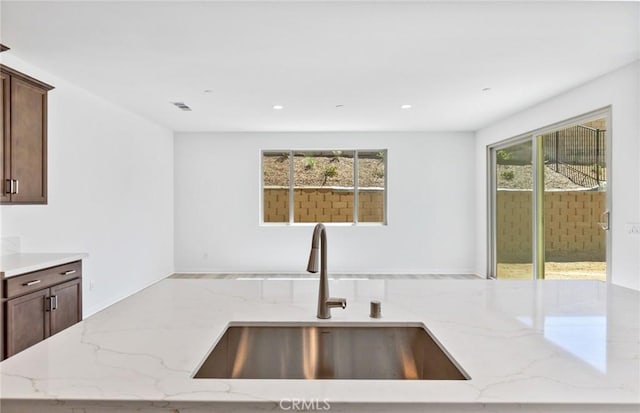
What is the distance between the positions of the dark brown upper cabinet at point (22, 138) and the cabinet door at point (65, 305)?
69cm

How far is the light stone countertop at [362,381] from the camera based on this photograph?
79cm

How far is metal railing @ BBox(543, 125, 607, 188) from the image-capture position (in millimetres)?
3922

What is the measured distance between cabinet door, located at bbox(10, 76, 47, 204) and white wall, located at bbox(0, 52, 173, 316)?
0.50 m

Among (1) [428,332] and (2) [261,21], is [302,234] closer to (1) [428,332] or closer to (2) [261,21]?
(2) [261,21]

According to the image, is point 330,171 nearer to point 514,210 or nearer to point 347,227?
point 347,227

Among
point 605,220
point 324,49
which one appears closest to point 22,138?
point 324,49

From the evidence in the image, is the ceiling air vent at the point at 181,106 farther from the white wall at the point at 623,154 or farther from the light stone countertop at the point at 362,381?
the white wall at the point at 623,154

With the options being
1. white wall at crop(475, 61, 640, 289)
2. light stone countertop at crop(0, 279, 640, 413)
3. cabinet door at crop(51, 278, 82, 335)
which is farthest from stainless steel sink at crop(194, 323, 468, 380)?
white wall at crop(475, 61, 640, 289)

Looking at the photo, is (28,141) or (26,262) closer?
(26,262)

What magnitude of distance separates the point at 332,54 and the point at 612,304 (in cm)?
259

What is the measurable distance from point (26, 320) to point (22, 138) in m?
1.28

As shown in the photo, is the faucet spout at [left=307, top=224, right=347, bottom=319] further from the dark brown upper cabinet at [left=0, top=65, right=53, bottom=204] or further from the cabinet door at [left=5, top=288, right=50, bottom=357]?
the dark brown upper cabinet at [left=0, top=65, right=53, bottom=204]

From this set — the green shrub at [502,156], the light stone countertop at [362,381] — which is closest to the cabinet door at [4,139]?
the light stone countertop at [362,381]

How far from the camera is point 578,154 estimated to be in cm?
429
